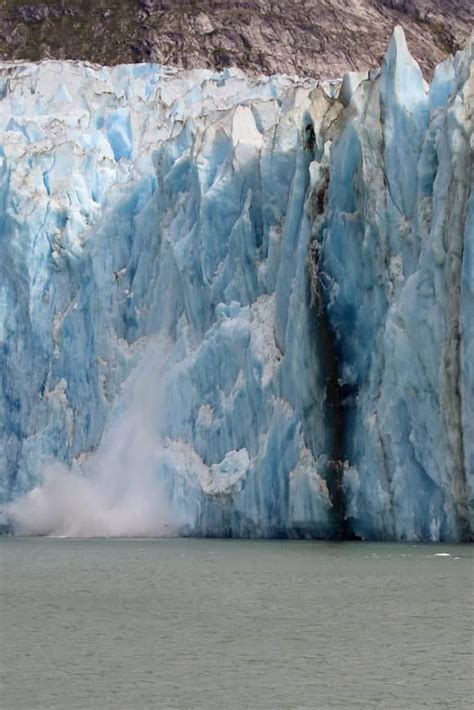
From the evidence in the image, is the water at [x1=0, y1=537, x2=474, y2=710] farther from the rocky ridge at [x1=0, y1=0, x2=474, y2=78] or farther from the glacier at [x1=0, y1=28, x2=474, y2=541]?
the rocky ridge at [x1=0, y1=0, x2=474, y2=78]

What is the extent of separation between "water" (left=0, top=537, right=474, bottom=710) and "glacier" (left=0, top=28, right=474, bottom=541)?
112 inches

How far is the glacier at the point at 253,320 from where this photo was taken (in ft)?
84.5

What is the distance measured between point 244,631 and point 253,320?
596 inches

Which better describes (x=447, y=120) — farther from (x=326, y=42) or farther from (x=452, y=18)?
(x=452, y=18)

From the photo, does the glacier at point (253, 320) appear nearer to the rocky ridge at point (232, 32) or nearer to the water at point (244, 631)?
the water at point (244, 631)

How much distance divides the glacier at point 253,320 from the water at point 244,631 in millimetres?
2850

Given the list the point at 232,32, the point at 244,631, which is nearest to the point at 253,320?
the point at 244,631

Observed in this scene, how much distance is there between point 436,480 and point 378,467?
159 cm

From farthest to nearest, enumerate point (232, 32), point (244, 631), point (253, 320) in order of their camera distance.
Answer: point (232, 32) → point (253, 320) → point (244, 631)

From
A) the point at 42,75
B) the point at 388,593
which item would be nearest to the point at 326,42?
the point at 42,75

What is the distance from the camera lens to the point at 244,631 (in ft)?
53.6

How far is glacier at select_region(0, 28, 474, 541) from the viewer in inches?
1014

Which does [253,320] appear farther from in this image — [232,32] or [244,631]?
[232,32]

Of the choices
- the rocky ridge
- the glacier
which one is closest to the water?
the glacier
